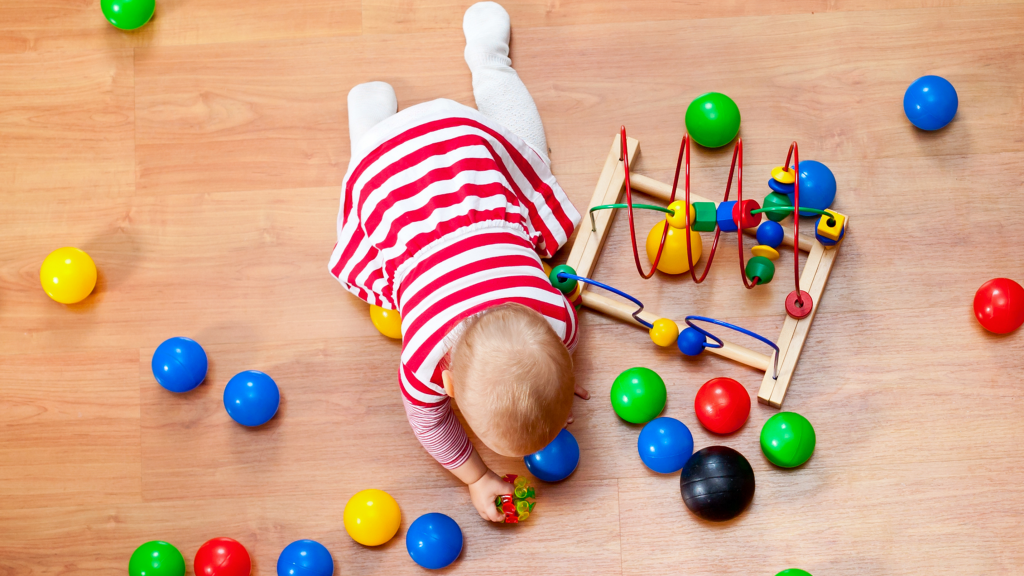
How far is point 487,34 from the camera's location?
1.24 m

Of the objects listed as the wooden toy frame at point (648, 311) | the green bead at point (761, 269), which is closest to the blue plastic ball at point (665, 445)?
the wooden toy frame at point (648, 311)

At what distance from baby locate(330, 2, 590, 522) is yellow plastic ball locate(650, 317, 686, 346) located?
14 cm

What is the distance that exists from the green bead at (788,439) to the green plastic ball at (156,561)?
0.85 meters

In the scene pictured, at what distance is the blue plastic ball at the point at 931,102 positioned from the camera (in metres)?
1.18

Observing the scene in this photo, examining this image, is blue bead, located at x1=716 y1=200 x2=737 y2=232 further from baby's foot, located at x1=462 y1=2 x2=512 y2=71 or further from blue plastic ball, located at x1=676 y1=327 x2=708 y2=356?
baby's foot, located at x1=462 y1=2 x2=512 y2=71

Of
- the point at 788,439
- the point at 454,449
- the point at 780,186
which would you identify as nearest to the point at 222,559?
the point at 454,449

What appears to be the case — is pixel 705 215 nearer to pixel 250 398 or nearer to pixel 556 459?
pixel 556 459

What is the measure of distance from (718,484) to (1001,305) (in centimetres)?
48

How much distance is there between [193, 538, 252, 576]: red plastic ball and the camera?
3.63ft

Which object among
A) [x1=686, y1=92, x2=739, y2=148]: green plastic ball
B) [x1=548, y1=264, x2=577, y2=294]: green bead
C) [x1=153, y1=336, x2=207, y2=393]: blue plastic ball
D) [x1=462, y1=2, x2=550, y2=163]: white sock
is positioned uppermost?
[x1=686, y1=92, x2=739, y2=148]: green plastic ball

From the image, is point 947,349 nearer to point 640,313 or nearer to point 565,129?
point 640,313

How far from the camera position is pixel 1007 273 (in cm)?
119

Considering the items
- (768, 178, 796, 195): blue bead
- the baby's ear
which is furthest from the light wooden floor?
the baby's ear

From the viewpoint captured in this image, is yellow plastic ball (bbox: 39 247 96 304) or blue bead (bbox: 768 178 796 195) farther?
yellow plastic ball (bbox: 39 247 96 304)
